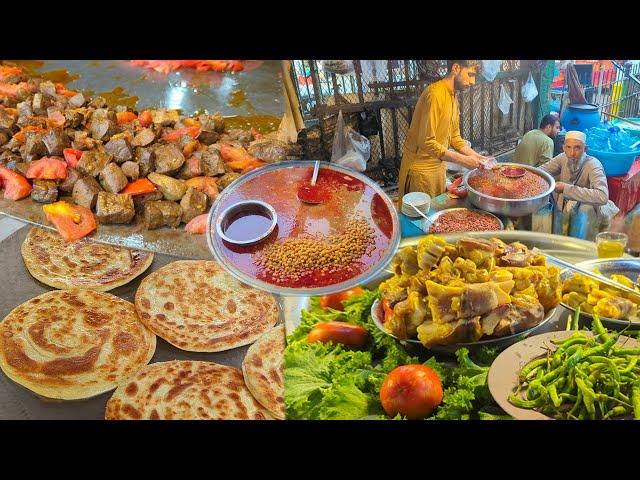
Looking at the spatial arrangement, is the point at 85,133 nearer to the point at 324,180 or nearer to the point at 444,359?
the point at 324,180

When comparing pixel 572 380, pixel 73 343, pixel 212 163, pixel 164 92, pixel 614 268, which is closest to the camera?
pixel 572 380

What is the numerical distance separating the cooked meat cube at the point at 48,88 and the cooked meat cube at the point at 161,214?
4.27 ft

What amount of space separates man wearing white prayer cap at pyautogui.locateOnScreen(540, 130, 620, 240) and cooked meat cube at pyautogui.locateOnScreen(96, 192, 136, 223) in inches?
74.6

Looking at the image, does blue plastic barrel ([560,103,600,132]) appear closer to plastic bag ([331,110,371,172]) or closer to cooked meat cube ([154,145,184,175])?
plastic bag ([331,110,371,172])

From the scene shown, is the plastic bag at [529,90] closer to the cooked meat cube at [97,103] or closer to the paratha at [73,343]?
the paratha at [73,343]

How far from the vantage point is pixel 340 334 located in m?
3.25

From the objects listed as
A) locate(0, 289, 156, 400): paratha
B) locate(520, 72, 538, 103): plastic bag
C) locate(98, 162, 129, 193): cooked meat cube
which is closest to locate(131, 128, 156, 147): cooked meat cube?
locate(98, 162, 129, 193): cooked meat cube

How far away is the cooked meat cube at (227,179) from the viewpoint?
3484mm

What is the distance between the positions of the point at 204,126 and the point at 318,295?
50.8 inches

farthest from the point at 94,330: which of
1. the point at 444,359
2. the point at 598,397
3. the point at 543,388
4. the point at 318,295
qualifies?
the point at 598,397

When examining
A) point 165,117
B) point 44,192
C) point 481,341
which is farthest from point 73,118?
point 481,341

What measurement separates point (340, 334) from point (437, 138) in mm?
923

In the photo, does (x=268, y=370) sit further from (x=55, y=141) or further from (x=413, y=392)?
(x=55, y=141)

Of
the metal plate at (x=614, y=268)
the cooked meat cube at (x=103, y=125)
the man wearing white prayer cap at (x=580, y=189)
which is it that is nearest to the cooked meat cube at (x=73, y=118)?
the cooked meat cube at (x=103, y=125)
